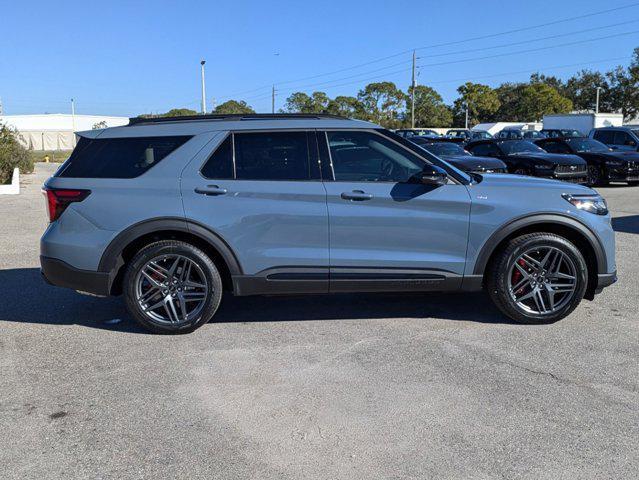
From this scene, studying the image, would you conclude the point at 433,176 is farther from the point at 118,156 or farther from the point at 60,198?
the point at 60,198

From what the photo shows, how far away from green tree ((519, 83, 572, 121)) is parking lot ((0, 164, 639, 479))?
7605 cm

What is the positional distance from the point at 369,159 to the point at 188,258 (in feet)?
5.72

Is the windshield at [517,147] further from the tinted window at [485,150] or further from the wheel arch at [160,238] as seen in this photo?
the wheel arch at [160,238]

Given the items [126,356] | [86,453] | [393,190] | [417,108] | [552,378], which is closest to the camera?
[86,453]

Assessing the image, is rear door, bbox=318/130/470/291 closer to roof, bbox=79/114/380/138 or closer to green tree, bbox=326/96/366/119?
roof, bbox=79/114/380/138

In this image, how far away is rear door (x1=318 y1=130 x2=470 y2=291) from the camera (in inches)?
195

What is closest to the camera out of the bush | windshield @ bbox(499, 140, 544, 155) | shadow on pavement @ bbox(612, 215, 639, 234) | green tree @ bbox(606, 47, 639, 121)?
shadow on pavement @ bbox(612, 215, 639, 234)

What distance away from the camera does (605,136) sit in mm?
21297

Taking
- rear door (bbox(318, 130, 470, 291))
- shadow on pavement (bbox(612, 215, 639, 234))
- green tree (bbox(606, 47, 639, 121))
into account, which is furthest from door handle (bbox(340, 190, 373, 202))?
green tree (bbox(606, 47, 639, 121))

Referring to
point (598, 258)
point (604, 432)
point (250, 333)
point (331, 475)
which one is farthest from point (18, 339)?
point (598, 258)

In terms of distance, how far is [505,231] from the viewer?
506 cm

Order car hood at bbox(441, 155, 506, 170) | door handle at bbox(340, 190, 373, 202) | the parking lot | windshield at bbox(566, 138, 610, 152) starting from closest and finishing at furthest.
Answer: the parking lot → door handle at bbox(340, 190, 373, 202) → car hood at bbox(441, 155, 506, 170) → windshield at bbox(566, 138, 610, 152)

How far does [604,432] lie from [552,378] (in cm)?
74

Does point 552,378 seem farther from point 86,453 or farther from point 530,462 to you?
point 86,453
